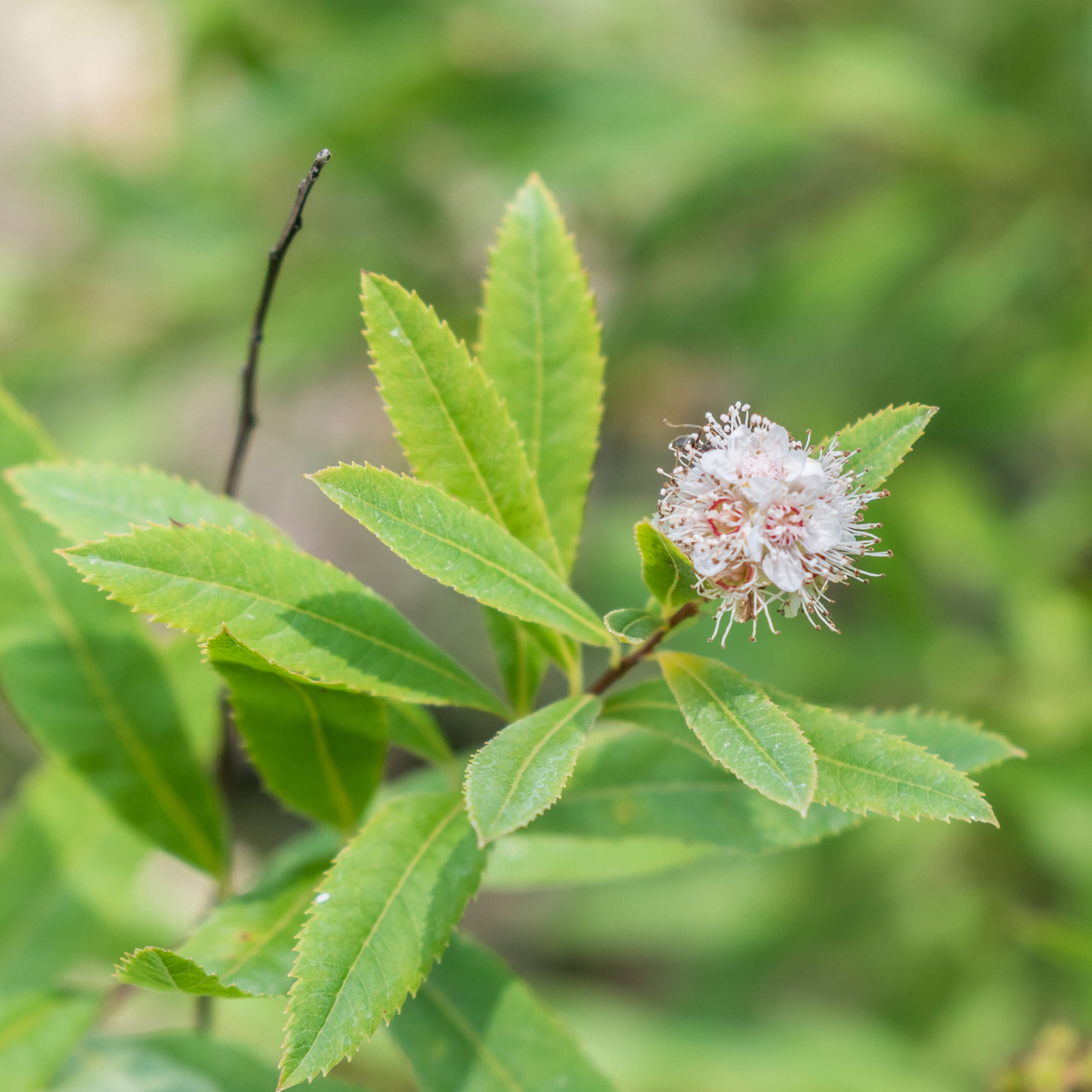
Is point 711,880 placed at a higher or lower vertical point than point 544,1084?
lower

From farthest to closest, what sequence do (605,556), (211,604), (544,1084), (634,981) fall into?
(634,981), (605,556), (544,1084), (211,604)

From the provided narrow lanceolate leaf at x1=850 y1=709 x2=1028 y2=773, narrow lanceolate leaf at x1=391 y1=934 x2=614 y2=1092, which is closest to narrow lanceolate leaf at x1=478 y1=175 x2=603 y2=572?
narrow lanceolate leaf at x1=850 y1=709 x2=1028 y2=773

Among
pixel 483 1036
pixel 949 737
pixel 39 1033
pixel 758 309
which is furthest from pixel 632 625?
pixel 758 309

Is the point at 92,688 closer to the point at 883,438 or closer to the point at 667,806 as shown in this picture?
the point at 667,806

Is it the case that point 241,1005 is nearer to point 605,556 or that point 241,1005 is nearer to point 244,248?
point 605,556

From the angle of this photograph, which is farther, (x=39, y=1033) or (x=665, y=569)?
(x=39, y=1033)

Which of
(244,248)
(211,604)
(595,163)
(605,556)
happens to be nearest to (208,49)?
(244,248)
